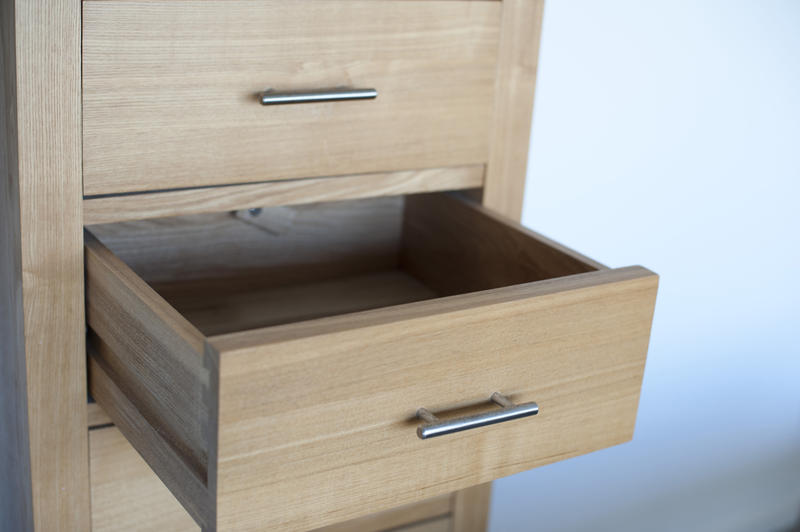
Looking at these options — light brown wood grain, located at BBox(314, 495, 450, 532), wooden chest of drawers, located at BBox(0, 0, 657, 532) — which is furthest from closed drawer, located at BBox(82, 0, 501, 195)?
light brown wood grain, located at BBox(314, 495, 450, 532)

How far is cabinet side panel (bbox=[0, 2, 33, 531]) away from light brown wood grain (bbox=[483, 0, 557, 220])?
0.49 metres

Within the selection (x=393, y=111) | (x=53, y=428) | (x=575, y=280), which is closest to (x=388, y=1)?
(x=393, y=111)

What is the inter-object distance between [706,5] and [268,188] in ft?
2.17

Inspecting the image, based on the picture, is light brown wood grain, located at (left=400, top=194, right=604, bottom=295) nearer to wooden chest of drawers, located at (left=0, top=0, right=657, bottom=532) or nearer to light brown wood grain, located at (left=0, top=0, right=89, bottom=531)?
wooden chest of drawers, located at (left=0, top=0, right=657, bottom=532)

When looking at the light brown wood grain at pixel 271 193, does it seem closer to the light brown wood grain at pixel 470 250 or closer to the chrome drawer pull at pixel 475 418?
the light brown wood grain at pixel 470 250

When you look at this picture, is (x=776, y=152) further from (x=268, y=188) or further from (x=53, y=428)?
(x=53, y=428)

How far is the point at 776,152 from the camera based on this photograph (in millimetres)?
1381

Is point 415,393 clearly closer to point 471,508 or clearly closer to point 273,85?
point 273,85

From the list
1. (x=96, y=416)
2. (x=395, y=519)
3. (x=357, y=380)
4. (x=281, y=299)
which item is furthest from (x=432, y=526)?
(x=357, y=380)

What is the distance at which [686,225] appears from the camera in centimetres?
134

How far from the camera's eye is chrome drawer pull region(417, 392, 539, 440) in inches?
27.6

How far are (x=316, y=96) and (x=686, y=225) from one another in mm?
676

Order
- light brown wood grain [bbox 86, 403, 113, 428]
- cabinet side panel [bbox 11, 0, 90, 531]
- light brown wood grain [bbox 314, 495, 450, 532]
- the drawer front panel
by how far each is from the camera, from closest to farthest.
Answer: the drawer front panel
cabinet side panel [bbox 11, 0, 90, 531]
light brown wood grain [bbox 86, 403, 113, 428]
light brown wood grain [bbox 314, 495, 450, 532]

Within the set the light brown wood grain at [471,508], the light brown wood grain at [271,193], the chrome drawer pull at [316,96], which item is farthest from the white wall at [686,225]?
the chrome drawer pull at [316,96]
